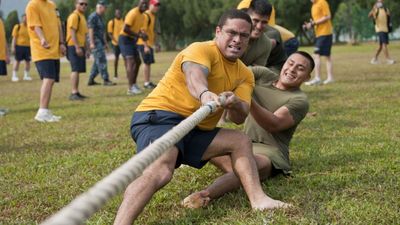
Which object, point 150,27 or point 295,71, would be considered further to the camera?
point 150,27

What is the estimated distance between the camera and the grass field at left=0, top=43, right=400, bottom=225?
2691mm

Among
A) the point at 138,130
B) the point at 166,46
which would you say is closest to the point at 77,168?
the point at 138,130

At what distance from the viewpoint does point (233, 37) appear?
2.90 metres

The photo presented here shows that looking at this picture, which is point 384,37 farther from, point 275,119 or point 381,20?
point 275,119

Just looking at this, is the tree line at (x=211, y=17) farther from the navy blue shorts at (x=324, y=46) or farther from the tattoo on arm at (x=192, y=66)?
the tattoo on arm at (x=192, y=66)

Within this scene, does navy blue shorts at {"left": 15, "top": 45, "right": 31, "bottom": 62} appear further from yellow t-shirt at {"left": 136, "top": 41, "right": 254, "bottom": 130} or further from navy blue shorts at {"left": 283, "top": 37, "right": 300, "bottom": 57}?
yellow t-shirt at {"left": 136, "top": 41, "right": 254, "bottom": 130}

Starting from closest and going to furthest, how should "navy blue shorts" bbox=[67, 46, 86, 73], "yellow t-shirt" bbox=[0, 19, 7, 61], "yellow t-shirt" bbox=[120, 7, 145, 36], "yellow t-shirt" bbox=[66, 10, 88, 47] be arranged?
1. "yellow t-shirt" bbox=[0, 19, 7, 61]
2. "navy blue shorts" bbox=[67, 46, 86, 73]
3. "yellow t-shirt" bbox=[66, 10, 88, 47]
4. "yellow t-shirt" bbox=[120, 7, 145, 36]

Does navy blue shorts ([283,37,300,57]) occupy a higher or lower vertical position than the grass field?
higher

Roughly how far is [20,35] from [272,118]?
13704 mm

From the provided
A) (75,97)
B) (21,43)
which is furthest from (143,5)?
(21,43)

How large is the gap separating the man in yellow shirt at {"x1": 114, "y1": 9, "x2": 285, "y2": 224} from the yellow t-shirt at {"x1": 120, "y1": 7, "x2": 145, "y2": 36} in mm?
7017

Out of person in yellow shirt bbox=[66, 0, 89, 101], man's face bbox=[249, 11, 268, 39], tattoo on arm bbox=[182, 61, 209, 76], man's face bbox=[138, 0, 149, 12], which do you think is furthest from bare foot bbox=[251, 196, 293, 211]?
man's face bbox=[138, 0, 149, 12]

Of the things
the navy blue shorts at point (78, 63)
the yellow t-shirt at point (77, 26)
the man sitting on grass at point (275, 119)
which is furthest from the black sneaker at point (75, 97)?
the man sitting on grass at point (275, 119)

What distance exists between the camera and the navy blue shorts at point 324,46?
409 inches
